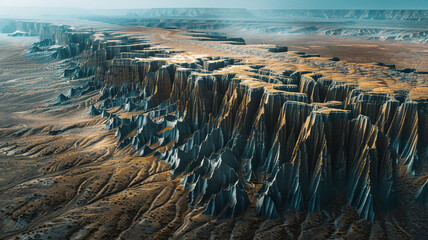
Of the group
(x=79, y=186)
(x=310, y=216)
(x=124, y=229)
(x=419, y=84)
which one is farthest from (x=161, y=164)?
(x=419, y=84)

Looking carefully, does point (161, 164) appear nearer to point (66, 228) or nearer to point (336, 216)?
point (66, 228)

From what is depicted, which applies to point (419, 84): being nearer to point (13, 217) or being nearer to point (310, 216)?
Result: point (310, 216)

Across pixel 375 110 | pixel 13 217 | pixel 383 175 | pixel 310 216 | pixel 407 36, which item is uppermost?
pixel 407 36

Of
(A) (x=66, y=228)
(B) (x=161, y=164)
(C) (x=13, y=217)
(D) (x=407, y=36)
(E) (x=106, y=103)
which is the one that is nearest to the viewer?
(A) (x=66, y=228)

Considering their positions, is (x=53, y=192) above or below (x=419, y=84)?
below

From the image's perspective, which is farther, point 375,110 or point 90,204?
point 375,110

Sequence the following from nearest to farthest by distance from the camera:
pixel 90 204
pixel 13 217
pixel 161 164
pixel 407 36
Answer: pixel 13 217 → pixel 90 204 → pixel 161 164 → pixel 407 36
